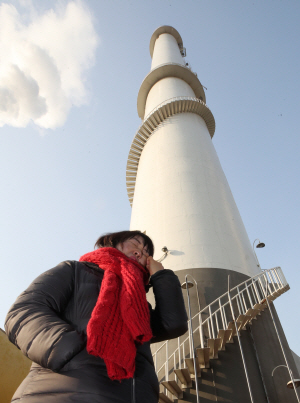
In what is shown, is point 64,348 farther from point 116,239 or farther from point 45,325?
point 116,239

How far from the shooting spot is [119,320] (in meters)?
1.64

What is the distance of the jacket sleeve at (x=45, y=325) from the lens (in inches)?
53.3

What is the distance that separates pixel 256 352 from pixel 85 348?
20.3ft

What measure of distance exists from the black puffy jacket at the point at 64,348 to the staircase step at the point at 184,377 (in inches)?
165

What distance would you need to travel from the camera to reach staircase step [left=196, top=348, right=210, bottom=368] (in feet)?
18.8

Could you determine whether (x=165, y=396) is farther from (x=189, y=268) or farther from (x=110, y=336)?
(x=110, y=336)

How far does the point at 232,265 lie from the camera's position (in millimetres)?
8172

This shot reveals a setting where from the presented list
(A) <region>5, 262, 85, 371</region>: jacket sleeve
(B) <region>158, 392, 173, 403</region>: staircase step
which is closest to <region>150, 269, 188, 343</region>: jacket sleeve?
(A) <region>5, 262, 85, 371</region>: jacket sleeve

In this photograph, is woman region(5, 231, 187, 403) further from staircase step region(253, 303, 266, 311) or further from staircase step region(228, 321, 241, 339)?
staircase step region(253, 303, 266, 311)

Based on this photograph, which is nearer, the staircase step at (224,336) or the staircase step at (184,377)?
the staircase step at (184,377)

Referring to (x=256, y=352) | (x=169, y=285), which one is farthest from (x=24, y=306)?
(x=256, y=352)

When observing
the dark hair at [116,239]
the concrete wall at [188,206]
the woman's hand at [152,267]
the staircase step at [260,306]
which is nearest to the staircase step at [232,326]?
the staircase step at [260,306]

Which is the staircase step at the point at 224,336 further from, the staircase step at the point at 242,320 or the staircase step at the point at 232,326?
the staircase step at the point at 242,320

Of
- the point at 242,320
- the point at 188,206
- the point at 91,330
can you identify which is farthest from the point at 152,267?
the point at 188,206
